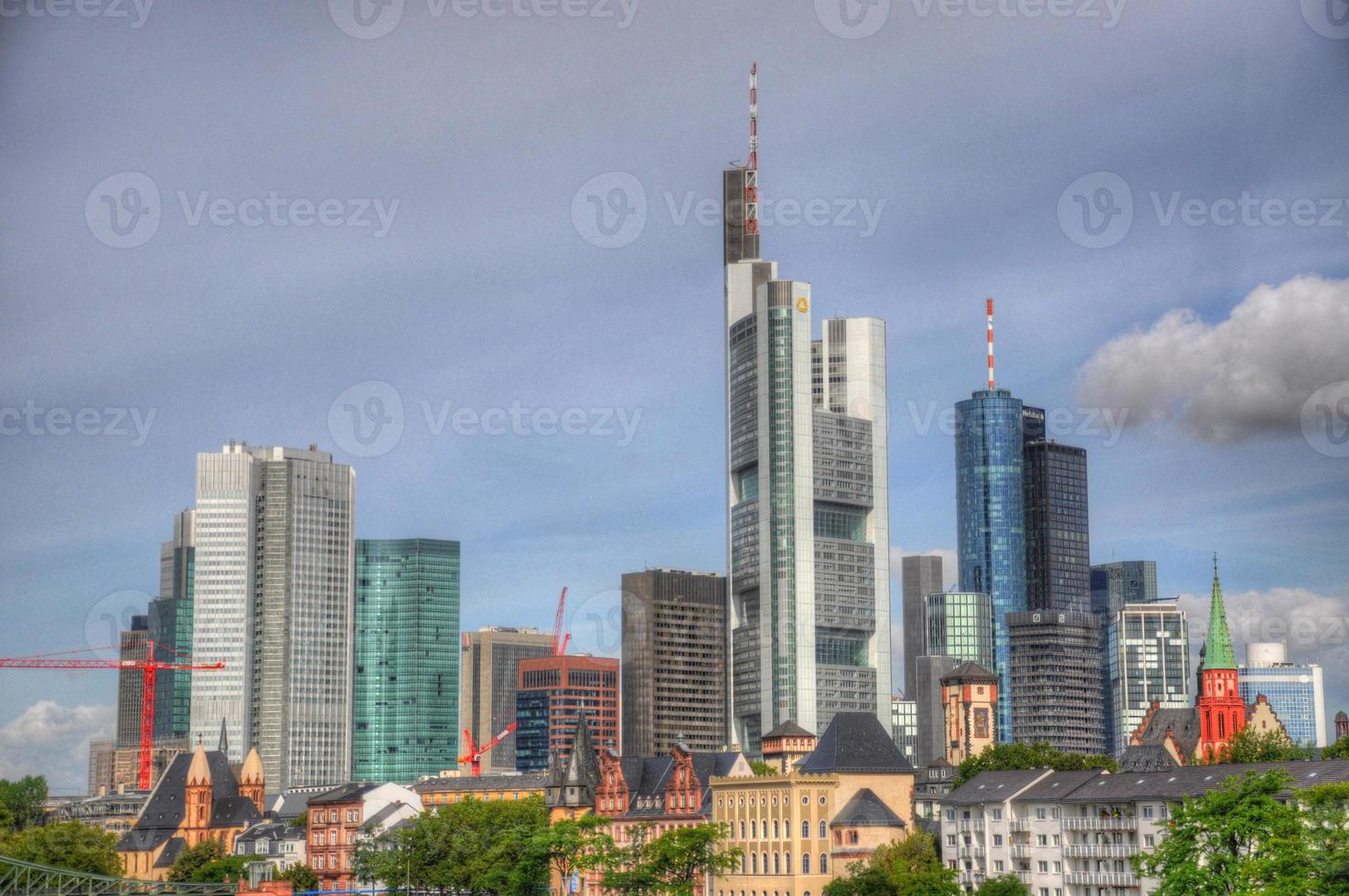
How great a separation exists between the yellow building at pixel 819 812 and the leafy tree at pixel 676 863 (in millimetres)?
2610

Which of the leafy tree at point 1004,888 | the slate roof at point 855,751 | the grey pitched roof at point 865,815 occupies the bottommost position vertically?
the leafy tree at point 1004,888

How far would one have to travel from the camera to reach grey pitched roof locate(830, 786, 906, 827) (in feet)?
513

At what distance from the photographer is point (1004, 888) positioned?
139500 millimetres

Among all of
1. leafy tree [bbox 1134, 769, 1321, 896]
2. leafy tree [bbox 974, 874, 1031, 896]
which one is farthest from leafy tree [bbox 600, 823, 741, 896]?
leafy tree [bbox 1134, 769, 1321, 896]

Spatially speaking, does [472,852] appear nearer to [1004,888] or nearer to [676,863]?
[676,863]

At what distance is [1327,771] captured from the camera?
125 metres

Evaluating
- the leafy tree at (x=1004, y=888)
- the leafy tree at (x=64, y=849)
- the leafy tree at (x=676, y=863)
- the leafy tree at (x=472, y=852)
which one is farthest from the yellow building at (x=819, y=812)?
the leafy tree at (x=64, y=849)

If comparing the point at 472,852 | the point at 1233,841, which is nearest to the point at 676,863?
the point at 472,852

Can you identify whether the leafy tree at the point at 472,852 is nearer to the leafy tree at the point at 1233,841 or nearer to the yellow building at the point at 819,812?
the yellow building at the point at 819,812

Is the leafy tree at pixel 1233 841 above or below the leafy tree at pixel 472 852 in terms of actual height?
above

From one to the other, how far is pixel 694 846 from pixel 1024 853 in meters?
27.9

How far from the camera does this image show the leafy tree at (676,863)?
158250 millimetres

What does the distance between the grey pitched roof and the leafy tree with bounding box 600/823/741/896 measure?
966 centimetres

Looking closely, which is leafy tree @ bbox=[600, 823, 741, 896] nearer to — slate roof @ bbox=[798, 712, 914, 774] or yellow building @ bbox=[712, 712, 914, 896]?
yellow building @ bbox=[712, 712, 914, 896]
